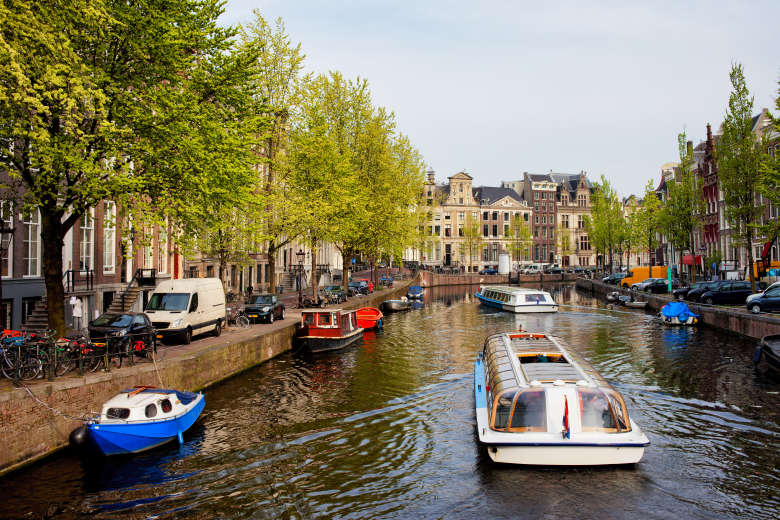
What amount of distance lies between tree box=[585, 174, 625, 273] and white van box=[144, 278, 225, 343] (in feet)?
265

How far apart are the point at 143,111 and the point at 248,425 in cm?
1184

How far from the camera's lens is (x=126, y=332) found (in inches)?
881

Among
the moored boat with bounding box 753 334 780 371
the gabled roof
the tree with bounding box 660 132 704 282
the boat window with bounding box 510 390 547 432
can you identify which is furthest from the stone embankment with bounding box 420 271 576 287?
the boat window with bounding box 510 390 547 432

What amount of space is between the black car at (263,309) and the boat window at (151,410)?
19475 millimetres

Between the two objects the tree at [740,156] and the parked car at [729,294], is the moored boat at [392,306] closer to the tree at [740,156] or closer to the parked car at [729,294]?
the parked car at [729,294]

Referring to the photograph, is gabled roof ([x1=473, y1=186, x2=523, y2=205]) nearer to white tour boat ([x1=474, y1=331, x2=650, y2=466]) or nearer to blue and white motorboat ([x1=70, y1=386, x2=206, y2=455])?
blue and white motorboat ([x1=70, y1=386, x2=206, y2=455])

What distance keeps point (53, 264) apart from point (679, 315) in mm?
41478

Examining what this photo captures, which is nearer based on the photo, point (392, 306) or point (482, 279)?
point (392, 306)

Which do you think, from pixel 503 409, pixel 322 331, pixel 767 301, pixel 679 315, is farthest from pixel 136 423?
pixel 679 315

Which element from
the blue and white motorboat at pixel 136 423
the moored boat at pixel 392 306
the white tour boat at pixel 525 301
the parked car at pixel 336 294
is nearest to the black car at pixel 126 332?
the blue and white motorboat at pixel 136 423

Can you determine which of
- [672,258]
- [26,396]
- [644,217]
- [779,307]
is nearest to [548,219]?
[672,258]

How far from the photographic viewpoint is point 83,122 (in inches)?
826

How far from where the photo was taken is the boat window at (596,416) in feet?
47.6

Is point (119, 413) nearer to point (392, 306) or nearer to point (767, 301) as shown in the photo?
point (767, 301)
